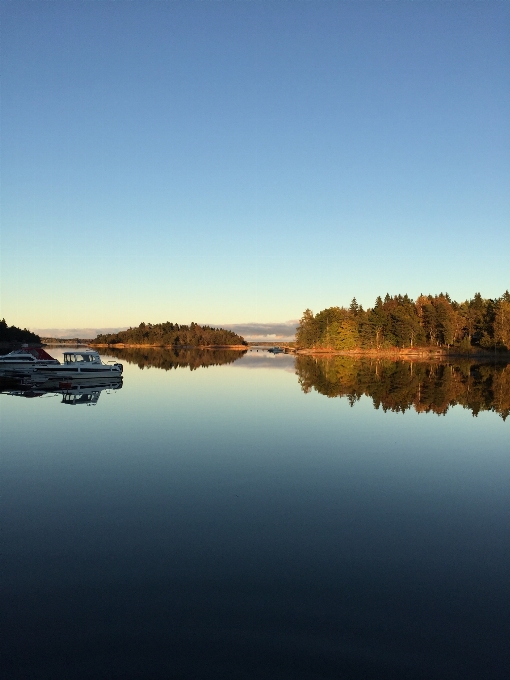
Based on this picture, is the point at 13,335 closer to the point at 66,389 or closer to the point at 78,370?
the point at 78,370

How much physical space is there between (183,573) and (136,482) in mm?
6985

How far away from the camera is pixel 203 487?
15820mm

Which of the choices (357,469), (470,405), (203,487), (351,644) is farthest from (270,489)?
(470,405)

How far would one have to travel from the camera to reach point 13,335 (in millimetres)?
166750

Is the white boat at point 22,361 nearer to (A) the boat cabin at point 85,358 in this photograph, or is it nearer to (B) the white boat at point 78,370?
(A) the boat cabin at point 85,358

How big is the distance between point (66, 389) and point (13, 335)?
444 ft

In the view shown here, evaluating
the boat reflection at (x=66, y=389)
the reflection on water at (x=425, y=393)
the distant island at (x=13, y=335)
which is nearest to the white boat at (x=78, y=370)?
the boat reflection at (x=66, y=389)

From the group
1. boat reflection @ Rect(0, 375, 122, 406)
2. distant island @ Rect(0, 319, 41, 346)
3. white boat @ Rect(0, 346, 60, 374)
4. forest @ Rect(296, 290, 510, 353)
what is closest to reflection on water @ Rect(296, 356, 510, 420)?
boat reflection @ Rect(0, 375, 122, 406)

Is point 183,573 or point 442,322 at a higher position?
point 442,322

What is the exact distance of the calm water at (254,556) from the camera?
7.43 metres

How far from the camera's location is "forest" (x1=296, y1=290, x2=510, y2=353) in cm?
13012

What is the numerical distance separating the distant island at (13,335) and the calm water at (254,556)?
485ft

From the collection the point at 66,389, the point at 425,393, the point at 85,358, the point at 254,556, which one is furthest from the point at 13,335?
the point at 254,556

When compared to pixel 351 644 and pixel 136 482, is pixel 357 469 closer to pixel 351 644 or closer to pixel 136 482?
pixel 136 482
